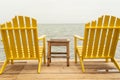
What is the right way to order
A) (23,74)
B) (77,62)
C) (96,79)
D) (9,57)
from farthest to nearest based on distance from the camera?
(77,62) → (9,57) → (23,74) → (96,79)

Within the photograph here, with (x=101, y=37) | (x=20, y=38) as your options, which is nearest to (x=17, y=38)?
(x=20, y=38)

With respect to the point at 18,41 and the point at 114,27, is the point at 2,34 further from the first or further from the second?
the point at 114,27

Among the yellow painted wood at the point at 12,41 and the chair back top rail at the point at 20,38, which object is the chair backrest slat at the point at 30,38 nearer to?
the chair back top rail at the point at 20,38

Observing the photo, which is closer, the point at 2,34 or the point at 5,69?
the point at 2,34

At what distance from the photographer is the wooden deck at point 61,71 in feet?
13.4

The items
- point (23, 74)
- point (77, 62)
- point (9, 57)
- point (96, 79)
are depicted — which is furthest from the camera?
point (77, 62)

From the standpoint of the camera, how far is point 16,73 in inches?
172

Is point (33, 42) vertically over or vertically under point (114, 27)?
under

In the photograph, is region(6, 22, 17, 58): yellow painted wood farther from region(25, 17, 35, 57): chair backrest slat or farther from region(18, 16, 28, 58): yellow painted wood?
region(25, 17, 35, 57): chair backrest slat

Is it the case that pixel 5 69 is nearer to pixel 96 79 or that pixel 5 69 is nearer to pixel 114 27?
pixel 96 79

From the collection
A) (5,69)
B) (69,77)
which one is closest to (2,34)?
(5,69)

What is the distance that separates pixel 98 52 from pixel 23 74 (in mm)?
1422

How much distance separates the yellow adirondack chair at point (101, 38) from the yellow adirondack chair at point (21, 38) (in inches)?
34.5

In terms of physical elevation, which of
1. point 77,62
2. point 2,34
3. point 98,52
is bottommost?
point 77,62
